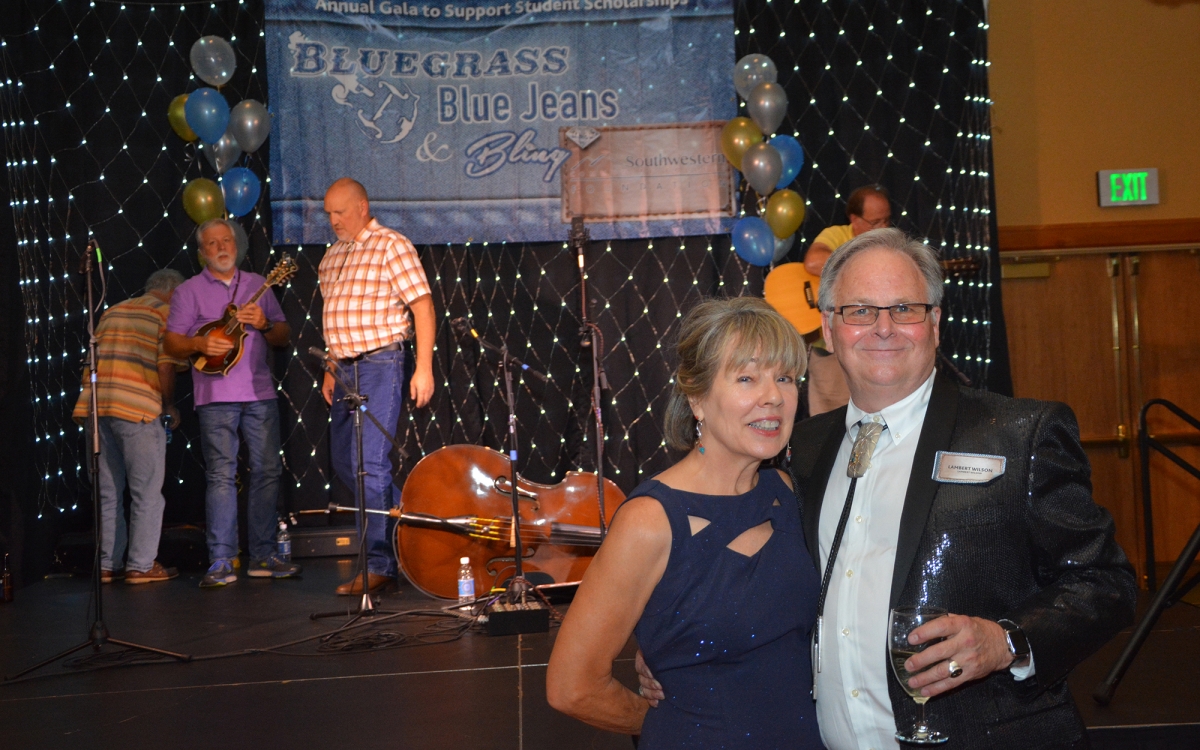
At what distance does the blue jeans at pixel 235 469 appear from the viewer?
209 inches

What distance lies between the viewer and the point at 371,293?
4895 mm

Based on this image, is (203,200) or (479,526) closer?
(479,526)

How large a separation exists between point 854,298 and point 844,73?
15.7 feet

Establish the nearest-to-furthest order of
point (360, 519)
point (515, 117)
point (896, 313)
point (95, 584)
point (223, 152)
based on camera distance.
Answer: point (896, 313), point (95, 584), point (360, 519), point (223, 152), point (515, 117)

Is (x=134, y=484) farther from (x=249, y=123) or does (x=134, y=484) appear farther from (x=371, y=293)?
(x=249, y=123)

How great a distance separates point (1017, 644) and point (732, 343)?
2.05ft

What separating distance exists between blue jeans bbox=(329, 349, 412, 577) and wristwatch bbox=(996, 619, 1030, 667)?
373cm

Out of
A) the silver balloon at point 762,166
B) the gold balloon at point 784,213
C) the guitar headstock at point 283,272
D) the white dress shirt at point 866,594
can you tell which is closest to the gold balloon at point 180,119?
the guitar headstock at point 283,272

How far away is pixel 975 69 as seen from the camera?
5.98 metres

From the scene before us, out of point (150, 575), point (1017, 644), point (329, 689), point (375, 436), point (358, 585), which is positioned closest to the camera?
point (1017, 644)

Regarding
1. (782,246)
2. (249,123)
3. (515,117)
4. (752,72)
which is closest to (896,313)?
(782,246)

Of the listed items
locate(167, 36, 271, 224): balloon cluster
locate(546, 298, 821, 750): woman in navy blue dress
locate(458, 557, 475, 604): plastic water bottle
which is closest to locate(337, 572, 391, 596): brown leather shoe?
locate(458, 557, 475, 604): plastic water bottle

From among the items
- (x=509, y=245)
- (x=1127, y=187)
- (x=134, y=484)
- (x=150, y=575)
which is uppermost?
(x=1127, y=187)

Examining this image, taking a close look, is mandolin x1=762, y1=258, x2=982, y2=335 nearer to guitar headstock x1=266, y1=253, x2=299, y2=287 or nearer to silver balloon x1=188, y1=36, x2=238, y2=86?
guitar headstock x1=266, y1=253, x2=299, y2=287
